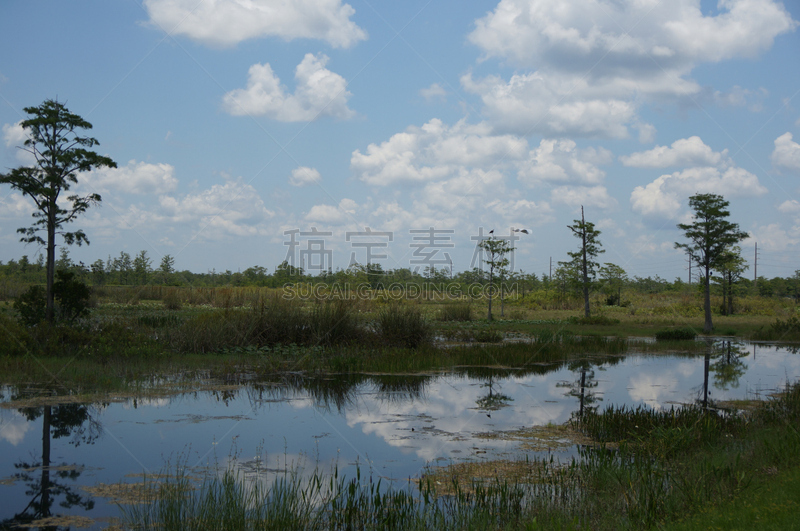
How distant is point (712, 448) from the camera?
8312 mm

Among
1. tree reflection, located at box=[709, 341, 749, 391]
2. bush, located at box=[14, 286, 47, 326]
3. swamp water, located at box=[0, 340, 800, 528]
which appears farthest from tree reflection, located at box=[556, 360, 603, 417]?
bush, located at box=[14, 286, 47, 326]

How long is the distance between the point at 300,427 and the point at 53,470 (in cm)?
377

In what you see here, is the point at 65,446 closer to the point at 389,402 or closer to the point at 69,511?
the point at 69,511

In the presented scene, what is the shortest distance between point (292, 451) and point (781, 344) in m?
25.5

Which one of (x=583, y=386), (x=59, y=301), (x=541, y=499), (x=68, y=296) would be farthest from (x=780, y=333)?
A: (x=59, y=301)

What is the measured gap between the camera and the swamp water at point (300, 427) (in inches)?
286

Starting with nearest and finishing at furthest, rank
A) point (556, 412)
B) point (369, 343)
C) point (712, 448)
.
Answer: point (712, 448), point (556, 412), point (369, 343)

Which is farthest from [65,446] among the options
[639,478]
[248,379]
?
→ [639,478]

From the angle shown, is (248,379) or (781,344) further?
(781,344)

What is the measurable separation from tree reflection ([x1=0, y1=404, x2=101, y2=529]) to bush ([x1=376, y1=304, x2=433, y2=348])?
1137cm

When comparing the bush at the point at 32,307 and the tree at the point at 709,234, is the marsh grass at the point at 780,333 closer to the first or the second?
the tree at the point at 709,234

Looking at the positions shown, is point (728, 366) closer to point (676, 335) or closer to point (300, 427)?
point (676, 335)

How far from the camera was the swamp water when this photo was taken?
727 centimetres

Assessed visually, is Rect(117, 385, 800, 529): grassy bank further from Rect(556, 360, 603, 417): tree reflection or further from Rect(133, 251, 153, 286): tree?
Rect(133, 251, 153, 286): tree
